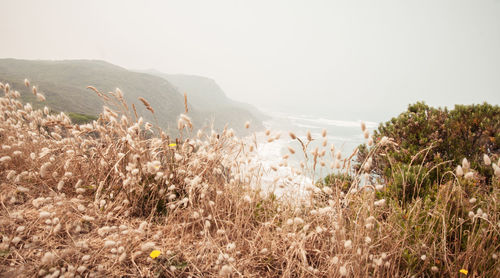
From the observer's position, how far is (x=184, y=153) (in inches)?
115

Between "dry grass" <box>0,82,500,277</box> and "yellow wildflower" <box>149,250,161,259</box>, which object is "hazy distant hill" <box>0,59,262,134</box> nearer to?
"dry grass" <box>0,82,500,277</box>

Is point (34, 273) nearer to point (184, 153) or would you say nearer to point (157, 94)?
point (184, 153)

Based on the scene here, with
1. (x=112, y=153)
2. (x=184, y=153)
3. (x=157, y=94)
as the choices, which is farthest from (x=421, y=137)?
(x=157, y=94)

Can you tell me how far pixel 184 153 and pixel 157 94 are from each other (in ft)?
202

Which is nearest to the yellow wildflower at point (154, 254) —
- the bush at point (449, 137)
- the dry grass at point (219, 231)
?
the dry grass at point (219, 231)

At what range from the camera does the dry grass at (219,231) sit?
1.71m

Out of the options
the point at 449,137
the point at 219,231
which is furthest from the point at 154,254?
the point at 449,137

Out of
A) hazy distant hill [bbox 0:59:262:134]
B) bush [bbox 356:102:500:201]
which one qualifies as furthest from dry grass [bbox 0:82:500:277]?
hazy distant hill [bbox 0:59:262:134]

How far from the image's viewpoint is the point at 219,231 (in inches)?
80.1

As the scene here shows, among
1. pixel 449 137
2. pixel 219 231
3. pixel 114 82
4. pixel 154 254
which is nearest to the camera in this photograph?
pixel 154 254

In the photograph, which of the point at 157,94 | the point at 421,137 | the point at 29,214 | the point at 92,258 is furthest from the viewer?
the point at 157,94

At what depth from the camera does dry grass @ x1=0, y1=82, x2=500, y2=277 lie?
1.71 meters

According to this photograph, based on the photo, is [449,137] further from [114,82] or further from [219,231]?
[114,82]

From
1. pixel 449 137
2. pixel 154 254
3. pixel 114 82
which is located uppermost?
pixel 114 82
